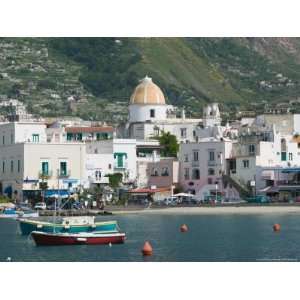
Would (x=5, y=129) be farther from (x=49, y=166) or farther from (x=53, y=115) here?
(x=53, y=115)

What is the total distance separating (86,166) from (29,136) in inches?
196

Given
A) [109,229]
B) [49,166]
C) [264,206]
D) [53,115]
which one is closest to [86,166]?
[49,166]

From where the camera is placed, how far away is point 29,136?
123 meters

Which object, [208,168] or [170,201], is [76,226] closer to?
[170,201]

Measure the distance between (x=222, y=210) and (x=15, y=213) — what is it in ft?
48.4

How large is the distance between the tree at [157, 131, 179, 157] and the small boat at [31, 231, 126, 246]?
51807mm

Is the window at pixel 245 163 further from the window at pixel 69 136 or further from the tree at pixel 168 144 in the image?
the window at pixel 69 136

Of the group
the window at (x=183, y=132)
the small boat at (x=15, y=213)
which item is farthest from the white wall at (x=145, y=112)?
the small boat at (x=15, y=213)

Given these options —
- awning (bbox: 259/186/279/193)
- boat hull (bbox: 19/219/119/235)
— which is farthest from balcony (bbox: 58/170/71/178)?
boat hull (bbox: 19/219/119/235)

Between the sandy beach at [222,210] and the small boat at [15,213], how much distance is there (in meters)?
7.22

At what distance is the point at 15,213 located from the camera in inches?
4380

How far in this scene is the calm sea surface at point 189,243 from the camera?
71.4 m

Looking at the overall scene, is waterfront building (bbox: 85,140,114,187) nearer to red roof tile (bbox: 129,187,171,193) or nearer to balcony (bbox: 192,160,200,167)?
red roof tile (bbox: 129,187,171,193)

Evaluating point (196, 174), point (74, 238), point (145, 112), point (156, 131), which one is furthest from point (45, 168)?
point (74, 238)
